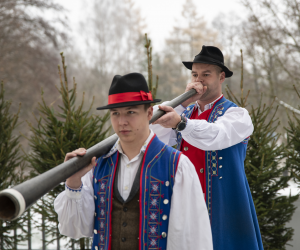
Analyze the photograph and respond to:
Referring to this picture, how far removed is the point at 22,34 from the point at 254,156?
12.0m

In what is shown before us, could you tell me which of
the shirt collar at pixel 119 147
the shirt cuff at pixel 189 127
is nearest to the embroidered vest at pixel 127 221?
the shirt collar at pixel 119 147

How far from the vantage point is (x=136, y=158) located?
1878 mm

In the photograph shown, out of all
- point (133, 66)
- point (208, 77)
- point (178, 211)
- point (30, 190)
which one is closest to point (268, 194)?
point (208, 77)

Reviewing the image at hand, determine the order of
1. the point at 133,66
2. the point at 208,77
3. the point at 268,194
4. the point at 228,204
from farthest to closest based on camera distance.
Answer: the point at 133,66 < the point at 268,194 < the point at 208,77 < the point at 228,204

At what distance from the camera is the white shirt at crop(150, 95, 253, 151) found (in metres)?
2.39

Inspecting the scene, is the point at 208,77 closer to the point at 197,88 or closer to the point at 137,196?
the point at 197,88

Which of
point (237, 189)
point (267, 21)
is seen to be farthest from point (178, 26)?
point (237, 189)

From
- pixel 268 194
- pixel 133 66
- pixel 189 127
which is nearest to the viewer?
pixel 189 127

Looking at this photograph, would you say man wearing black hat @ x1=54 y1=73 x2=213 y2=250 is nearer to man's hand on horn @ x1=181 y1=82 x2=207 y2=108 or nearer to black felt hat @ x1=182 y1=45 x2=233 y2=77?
man's hand on horn @ x1=181 y1=82 x2=207 y2=108

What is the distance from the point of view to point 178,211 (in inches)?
68.2

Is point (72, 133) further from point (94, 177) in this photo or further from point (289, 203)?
point (289, 203)

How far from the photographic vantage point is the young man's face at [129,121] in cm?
178

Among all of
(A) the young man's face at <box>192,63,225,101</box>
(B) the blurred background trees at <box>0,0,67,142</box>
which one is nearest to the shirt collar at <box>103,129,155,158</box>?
(A) the young man's face at <box>192,63,225,101</box>

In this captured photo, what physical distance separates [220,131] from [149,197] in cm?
95
